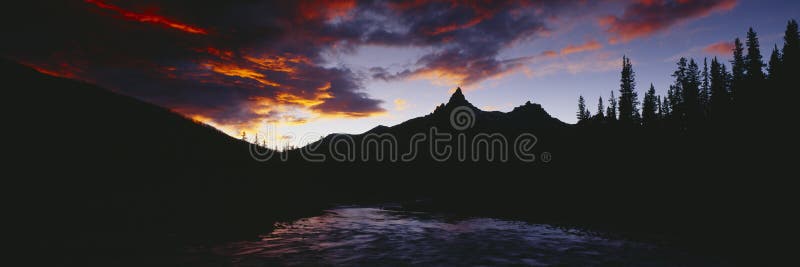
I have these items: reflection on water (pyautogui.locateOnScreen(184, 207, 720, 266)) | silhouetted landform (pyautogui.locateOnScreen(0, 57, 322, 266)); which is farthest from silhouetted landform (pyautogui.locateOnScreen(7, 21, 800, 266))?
reflection on water (pyautogui.locateOnScreen(184, 207, 720, 266))

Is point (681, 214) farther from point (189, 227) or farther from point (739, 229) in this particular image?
point (189, 227)

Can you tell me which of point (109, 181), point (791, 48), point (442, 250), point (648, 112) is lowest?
point (442, 250)

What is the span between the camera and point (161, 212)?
2677 cm

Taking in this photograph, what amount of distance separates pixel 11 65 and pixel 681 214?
71765 millimetres

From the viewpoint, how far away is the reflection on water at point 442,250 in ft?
50.0

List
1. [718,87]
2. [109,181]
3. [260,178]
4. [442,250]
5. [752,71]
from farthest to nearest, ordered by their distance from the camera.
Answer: [718,87] < [752,71] < [260,178] < [109,181] < [442,250]

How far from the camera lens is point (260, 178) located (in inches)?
2232

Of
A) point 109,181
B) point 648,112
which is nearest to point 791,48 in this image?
point 648,112

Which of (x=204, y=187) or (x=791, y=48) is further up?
(x=791, y=48)

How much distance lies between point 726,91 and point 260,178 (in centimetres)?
9337

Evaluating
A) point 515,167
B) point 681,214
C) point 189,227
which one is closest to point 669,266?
point 681,214

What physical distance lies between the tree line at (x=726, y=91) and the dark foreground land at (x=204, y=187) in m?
6.34

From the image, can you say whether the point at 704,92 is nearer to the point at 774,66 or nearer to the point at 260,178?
the point at 774,66

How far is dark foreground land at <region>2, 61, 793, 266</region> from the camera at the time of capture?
64.7 ft
